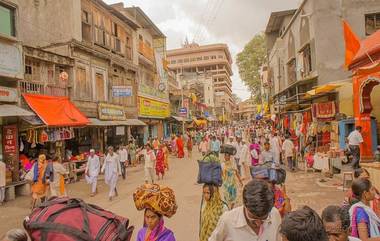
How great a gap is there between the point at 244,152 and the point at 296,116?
35.5 feet

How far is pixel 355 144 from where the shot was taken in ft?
40.5

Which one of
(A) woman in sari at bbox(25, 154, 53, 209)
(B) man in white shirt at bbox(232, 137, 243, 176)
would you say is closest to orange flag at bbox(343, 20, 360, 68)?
(B) man in white shirt at bbox(232, 137, 243, 176)

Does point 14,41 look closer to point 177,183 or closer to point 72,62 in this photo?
point 72,62

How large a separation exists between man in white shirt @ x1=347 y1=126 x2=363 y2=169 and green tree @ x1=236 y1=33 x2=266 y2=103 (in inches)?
1564

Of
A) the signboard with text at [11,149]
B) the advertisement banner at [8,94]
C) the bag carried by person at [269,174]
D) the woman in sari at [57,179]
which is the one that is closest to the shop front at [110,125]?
the signboard with text at [11,149]

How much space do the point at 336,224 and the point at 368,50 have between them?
35.3 feet

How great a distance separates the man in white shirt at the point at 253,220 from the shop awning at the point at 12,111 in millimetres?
10663

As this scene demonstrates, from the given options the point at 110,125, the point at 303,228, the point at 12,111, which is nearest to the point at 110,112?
the point at 110,125

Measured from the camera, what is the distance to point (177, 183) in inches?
581

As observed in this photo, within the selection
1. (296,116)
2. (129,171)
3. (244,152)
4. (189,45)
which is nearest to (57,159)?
(244,152)

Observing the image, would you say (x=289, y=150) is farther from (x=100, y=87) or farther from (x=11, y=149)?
(x=100, y=87)

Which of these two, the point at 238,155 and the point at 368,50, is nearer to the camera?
Answer: the point at 368,50

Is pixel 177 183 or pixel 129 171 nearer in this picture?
pixel 177 183

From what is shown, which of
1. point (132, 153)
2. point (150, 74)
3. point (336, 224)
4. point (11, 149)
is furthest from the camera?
point (150, 74)
